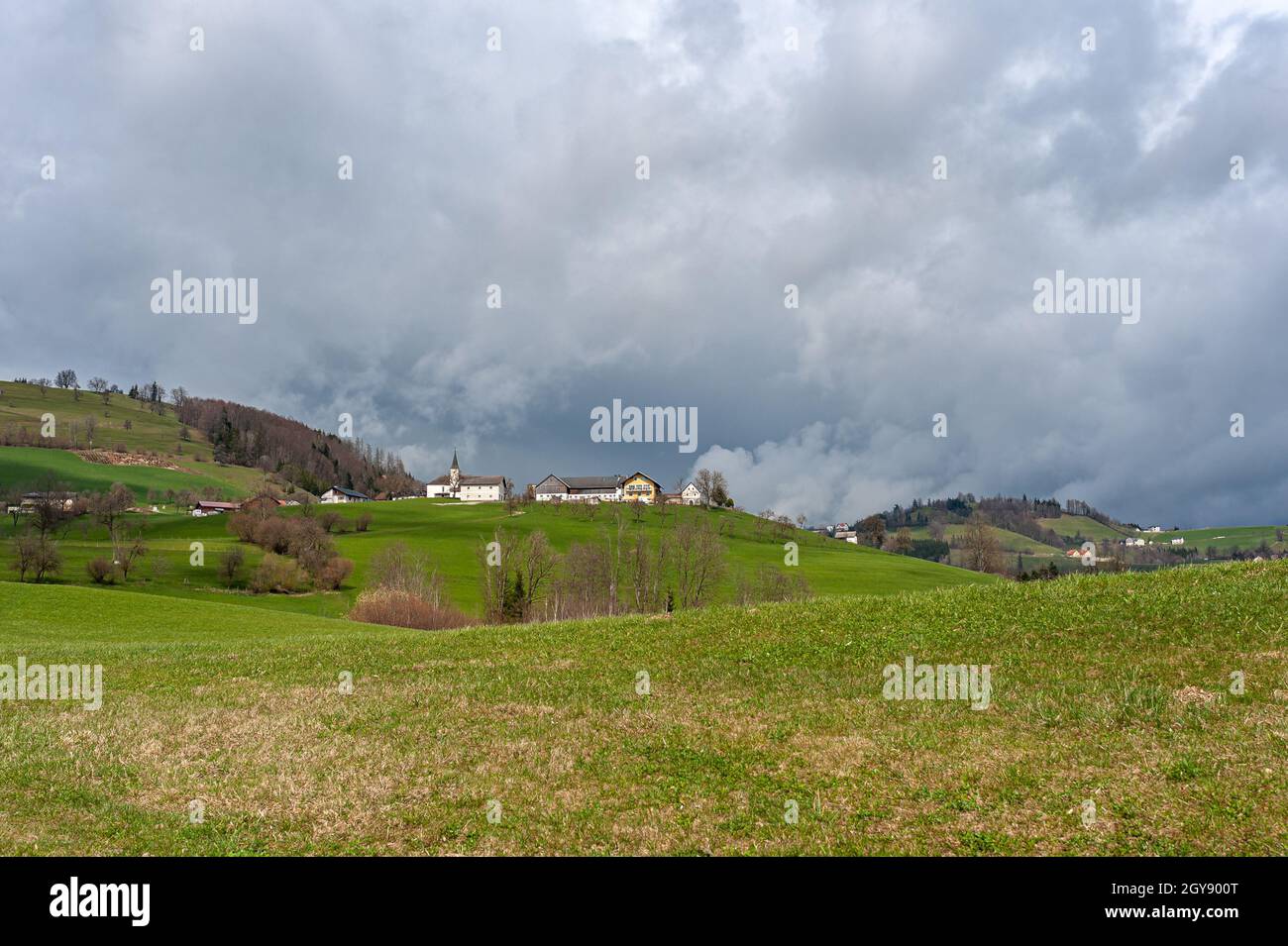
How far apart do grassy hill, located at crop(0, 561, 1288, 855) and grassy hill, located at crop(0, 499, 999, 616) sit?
8027cm

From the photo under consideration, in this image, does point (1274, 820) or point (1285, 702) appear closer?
point (1274, 820)

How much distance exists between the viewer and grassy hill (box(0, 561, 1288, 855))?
10.9m

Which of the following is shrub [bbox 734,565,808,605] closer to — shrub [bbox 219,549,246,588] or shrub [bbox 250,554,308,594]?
shrub [bbox 250,554,308,594]

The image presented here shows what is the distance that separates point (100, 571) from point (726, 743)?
114242mm

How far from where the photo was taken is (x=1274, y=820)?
10125 millimetres

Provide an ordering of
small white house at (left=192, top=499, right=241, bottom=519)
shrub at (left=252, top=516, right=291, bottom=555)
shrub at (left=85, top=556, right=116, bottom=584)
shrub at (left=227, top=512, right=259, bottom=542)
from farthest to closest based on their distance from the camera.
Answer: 1. small white house at (left=192, top=499, right=241, bottom=519)
2. shrub at (left=227, top=512, right=259, bottom=542)
3. shrub at (left=252, top=516, right=291, bottom=555)
4. shrub at (left=85, top=556, right=116, bottom=584)

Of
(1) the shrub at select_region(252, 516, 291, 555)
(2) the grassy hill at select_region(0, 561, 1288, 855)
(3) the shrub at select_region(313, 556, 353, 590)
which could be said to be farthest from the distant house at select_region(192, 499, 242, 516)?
(2) the grassy hill at select_region(0, 561, 1288, 855)

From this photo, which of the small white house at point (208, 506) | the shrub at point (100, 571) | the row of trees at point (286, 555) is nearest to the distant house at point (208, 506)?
→ the small white house at point (208, 506)

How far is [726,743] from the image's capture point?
1480 centimetres

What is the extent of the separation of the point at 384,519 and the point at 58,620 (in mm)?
127561

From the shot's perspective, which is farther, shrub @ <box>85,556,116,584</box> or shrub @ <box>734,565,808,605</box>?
shrub @ <box>734,565,808,605</box>
